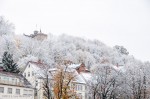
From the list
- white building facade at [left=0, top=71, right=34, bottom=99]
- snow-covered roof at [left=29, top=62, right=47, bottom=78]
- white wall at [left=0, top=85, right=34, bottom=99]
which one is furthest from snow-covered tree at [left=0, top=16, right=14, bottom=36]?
white wall at [left=0, top=85, right=34, bottom=99]

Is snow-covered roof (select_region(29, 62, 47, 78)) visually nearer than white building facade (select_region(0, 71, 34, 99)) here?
No

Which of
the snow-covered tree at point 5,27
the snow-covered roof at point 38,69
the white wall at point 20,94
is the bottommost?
the white wall at point 20,94

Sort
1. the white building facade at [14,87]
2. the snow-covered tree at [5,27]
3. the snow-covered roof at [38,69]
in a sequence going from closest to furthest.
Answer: the white building facade at [14,87], the snow-covered roof at [38,69], the snow-covered tree at [5,27]

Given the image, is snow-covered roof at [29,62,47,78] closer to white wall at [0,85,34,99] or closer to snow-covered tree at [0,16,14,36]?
white wall at [0,85,34,99]

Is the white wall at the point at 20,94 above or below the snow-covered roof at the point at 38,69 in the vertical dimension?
below

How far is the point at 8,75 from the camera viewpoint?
60719 millimetres

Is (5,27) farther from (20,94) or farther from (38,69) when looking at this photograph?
(20,94)

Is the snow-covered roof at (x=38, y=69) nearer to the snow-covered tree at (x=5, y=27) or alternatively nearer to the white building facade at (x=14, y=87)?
the white building facade at (x=14, y=87)

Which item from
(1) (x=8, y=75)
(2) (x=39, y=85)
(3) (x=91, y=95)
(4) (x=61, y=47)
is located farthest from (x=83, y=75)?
(4) (x=61, y=47)

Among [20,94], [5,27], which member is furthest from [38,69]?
[5,27]

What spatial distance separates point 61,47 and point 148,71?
56777 mm

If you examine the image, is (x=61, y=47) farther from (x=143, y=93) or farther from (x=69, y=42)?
(x=143, y=93)

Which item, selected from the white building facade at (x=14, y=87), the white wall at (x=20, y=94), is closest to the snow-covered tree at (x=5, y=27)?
the white building facade at (x=14, y=87)

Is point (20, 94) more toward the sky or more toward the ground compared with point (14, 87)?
more toward the ground
